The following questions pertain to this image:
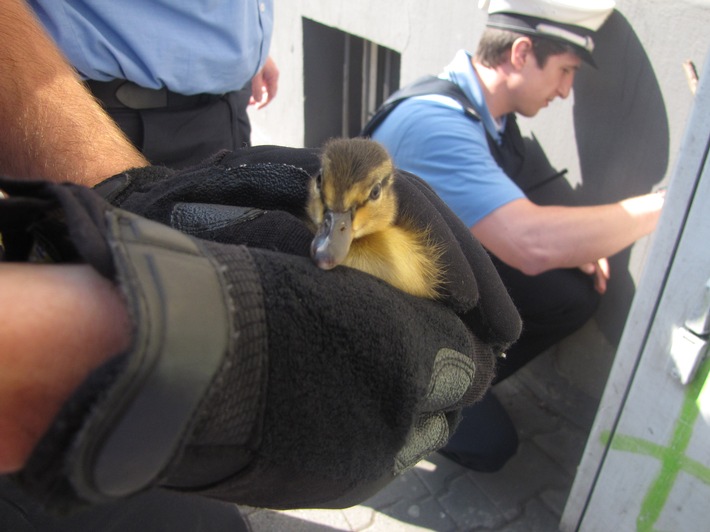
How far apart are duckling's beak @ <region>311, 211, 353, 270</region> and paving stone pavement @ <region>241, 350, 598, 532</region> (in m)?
1.86

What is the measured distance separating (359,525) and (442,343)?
6.19 feet

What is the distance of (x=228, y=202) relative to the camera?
1260 millimetres

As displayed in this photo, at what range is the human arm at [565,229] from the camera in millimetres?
2584

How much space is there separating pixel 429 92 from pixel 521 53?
1.68 feet

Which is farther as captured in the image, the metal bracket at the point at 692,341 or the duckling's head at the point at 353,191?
the metal bracket at the point at 692,341

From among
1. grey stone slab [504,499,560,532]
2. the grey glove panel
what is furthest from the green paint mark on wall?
the grey glove panel

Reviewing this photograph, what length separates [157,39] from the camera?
75.2 inches

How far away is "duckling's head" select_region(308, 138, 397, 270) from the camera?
4.39 feet

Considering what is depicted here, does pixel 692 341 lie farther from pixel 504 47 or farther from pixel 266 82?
pixel 266 82

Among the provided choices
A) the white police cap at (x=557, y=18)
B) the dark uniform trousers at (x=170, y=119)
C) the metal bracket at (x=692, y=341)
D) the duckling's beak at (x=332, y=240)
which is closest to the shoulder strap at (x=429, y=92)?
the white police cap at (x=557, y=18)

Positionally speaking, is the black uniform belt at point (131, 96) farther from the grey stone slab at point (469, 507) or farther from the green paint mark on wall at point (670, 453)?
the grey stone slab at point (469, 507)

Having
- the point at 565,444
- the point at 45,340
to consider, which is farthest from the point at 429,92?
the point at 45,340

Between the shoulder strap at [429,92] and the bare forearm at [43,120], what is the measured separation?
1.73 metres

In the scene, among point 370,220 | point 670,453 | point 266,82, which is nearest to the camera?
point 370,220
